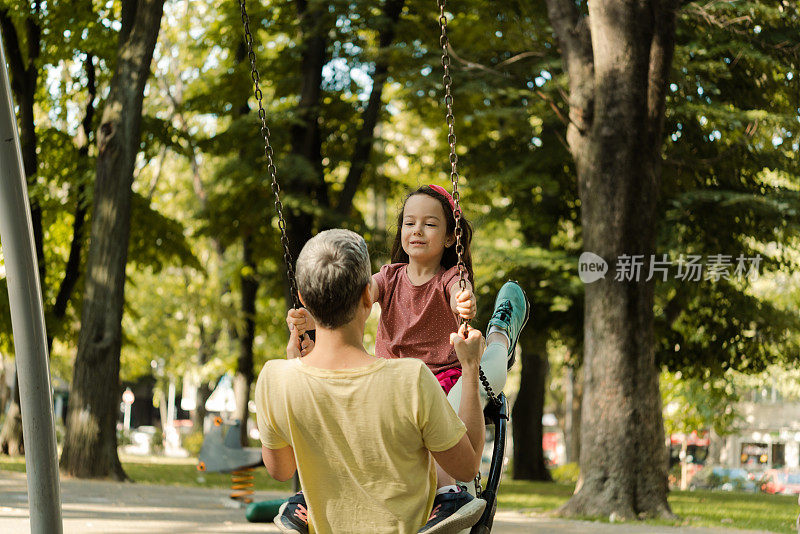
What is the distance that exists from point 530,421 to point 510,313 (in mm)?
16688

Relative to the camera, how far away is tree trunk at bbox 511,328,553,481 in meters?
20.4

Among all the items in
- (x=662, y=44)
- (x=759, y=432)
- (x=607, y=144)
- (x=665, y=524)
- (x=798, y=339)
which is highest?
(x=662, y=44)

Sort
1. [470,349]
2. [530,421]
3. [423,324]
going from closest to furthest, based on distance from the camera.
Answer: [470,349], [423,324], [530,421]

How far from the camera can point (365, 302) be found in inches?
111

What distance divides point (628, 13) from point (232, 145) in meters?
8.45

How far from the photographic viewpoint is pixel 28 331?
487 cm

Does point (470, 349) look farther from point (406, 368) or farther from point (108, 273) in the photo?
point (108, 273)

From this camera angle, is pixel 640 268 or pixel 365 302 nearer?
pixel 365 302

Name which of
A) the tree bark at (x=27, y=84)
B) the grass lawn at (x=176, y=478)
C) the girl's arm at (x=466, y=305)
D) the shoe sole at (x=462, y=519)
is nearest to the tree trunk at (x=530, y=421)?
the grass lawn at (x=176, y=478)

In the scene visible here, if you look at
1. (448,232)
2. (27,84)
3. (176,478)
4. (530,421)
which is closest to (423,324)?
(448,232)

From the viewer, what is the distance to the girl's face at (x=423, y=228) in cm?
422

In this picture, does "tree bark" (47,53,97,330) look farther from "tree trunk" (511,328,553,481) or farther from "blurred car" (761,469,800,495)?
"blurred car" (761,469,800,495)

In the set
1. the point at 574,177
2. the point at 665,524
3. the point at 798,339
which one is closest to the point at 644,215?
the point at 665,524

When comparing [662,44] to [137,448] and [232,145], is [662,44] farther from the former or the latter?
[137,448]
